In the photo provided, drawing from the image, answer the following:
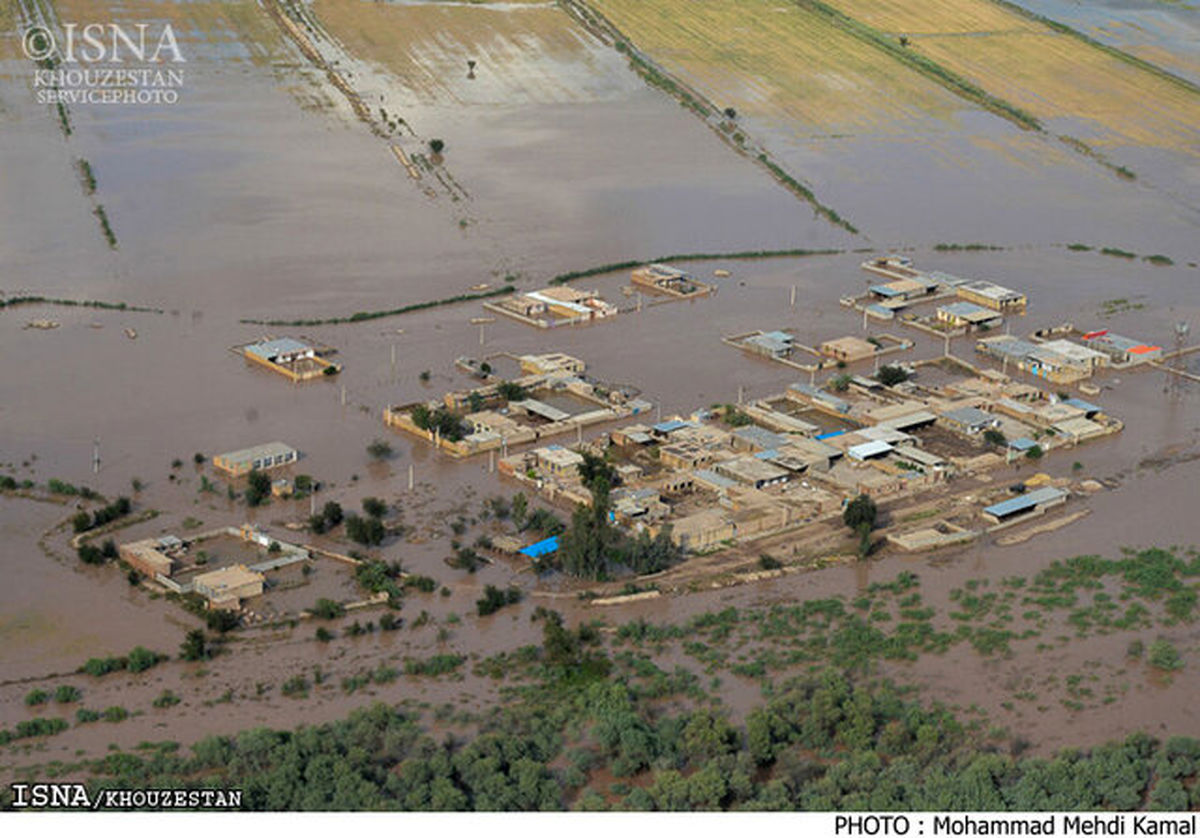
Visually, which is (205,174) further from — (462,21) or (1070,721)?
(1070,721)

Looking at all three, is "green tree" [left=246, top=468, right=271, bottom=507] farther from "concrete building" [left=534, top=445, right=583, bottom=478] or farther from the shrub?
the shrub

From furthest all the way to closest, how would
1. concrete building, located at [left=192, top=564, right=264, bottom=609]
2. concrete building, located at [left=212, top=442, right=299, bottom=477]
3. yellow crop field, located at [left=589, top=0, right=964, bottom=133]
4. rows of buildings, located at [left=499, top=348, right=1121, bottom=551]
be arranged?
yellow crop field, located at [left=589, top=0, right=964, bottom=133] → concrete building, located at [left=212, top=442, right=299, bottom=477] → rows of buildings, located at [left=499, top=348, right=1121, bottom=551] → concrete building, located at [left=192, top=564, right=264, bottom=609]

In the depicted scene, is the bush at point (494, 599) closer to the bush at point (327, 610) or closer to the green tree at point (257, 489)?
the bush at point (327, 610)

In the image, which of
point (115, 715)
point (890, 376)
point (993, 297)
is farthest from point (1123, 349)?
point (115, 715)

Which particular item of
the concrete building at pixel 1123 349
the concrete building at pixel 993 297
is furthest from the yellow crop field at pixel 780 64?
the concrete building at pixel 1123 349

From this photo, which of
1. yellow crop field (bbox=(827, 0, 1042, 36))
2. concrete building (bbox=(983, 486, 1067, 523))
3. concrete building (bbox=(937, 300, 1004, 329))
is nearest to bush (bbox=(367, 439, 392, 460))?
concrete building (bbox=(983, 486, 1067, 523))

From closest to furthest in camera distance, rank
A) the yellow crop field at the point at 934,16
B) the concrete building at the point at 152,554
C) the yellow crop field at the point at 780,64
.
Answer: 1. the concrete building at the point at 152,554
2. the yellow crop field at the point at 780,64
3. the yellow crop field at the point at 934,16
